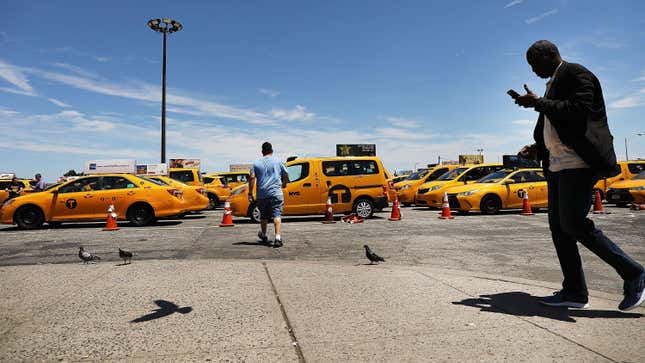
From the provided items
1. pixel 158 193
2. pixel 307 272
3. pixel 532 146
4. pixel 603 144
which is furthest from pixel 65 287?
pixel 158 193

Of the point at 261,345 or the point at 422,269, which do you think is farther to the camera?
the point at 422,269

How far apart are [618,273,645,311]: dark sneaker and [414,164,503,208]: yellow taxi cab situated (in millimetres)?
11123

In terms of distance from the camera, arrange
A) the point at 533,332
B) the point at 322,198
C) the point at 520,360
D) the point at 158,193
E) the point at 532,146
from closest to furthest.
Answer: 1. the point at 520,360
2. the point at 533,332
3. the point at 532,146
4. the point at 158,193
5. the point at 322,198

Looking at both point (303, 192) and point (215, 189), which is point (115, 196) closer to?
point (303, 192)

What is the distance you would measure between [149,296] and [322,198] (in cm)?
800

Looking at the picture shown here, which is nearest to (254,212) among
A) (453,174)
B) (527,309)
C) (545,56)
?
(453,174)

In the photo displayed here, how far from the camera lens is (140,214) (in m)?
10.5

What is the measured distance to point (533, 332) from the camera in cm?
251

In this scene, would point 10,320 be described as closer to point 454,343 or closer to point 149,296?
point 149,296

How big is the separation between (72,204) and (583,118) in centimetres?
1102

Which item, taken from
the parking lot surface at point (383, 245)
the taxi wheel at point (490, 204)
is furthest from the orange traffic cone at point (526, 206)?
the parking lot surface at point (383, 245)

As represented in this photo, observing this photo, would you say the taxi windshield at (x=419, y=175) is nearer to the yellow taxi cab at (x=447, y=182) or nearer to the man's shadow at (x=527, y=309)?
the yellow taxi cab at (x=447, y=182)

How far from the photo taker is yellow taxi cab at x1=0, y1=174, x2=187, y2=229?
10305 mm

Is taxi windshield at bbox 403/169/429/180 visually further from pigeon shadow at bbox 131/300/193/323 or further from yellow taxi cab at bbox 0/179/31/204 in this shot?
yellow taxi cab at bbox 0/179/31/204
